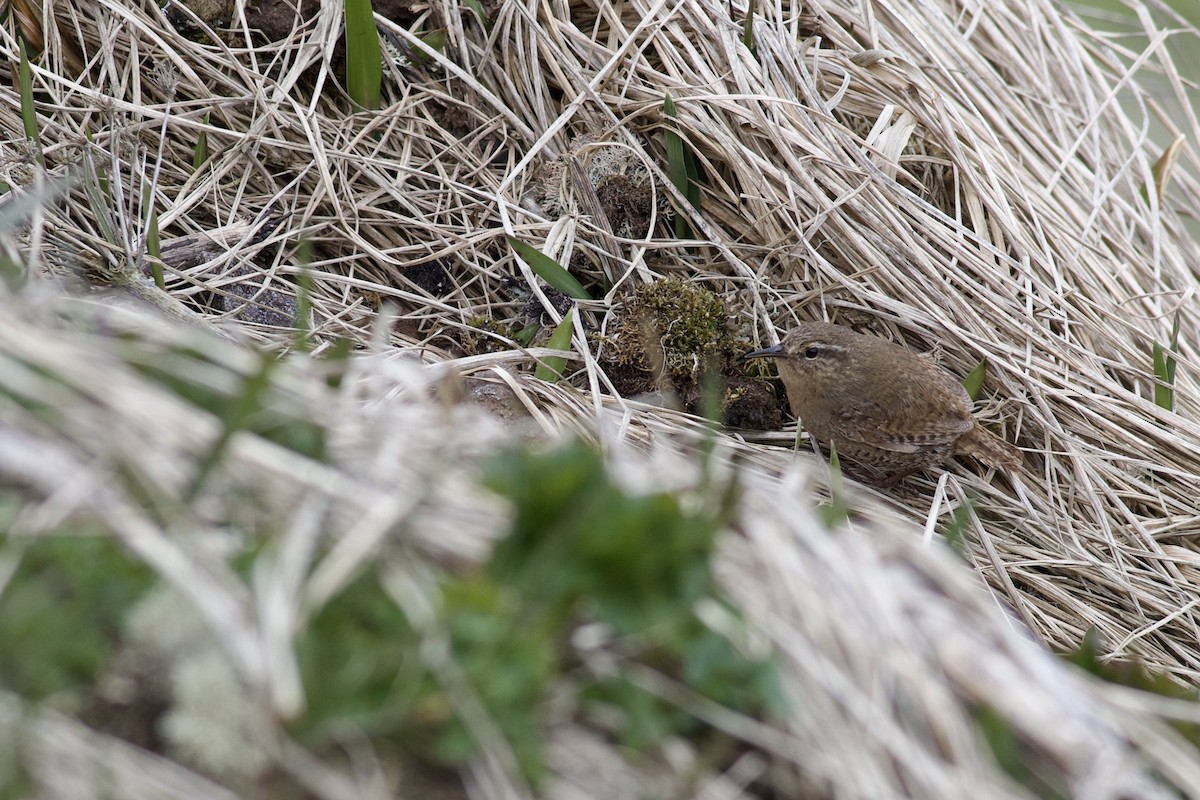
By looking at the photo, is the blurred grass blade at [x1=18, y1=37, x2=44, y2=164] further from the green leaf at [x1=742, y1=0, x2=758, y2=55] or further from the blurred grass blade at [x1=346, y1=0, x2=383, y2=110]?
the green leaf at [x1=742, y1=0, x2=758, y2=55]

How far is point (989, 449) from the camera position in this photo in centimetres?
373

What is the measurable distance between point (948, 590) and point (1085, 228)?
9.70 ft

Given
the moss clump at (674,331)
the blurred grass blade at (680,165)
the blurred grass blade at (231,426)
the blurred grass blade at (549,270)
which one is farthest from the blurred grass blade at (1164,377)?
the blurred grass blade at (231,426)

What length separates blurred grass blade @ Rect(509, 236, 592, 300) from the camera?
3.73 m

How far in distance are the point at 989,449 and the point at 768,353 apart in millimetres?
856

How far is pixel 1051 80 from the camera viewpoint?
4.70 meters

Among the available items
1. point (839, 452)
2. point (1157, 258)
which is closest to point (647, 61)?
point (839, 452)

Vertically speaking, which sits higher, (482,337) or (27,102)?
(27,102)

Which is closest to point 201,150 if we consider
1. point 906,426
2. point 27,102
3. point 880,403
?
point 27,102

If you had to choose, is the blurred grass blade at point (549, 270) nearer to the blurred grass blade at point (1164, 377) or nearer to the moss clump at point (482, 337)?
the moss clump at point (482, 337)

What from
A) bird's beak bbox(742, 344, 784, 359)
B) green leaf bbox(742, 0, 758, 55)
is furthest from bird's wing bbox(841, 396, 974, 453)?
green leaf bbox(742, 0, 758, 55)

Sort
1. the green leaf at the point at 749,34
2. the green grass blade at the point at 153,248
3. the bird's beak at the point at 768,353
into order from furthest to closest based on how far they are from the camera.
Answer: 1. the green leaf at the point at 749,34
2. the bird's beak at the point at 768,353
3. the green grass blade at the point at 153,248

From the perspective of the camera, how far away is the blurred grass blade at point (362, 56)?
3.95 metres

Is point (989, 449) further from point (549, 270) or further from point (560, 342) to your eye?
point (549, 270)
